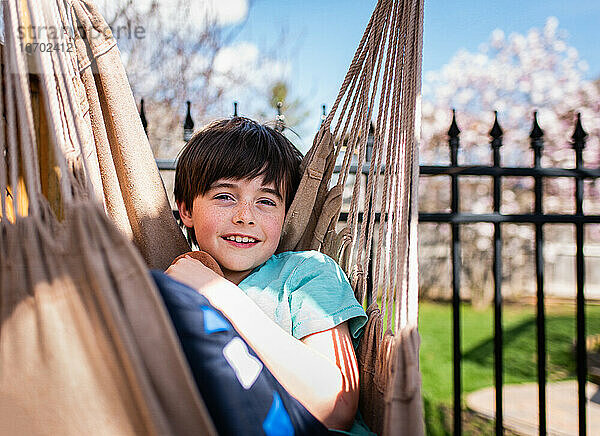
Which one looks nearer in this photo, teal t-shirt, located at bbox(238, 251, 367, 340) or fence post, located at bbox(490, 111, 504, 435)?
teal t-shirt, located at bbox(238, 251, 367, 340)

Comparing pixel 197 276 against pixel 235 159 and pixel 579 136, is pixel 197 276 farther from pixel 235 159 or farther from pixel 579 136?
pixel 579 136

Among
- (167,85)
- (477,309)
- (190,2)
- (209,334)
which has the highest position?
(190,2)

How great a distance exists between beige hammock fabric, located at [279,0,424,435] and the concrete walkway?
2.17 metres

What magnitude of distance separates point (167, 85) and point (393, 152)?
427 centimetres

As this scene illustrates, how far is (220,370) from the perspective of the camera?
0.80m

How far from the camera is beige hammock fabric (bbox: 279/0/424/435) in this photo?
34.9 inches

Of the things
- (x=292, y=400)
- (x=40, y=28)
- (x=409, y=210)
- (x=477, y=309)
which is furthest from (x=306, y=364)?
(x=477, y=309)

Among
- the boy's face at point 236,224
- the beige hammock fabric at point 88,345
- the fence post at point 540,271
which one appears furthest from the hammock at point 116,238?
the fence post at point 540,271

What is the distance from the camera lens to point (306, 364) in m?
0.99

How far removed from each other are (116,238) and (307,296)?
1.74 ft

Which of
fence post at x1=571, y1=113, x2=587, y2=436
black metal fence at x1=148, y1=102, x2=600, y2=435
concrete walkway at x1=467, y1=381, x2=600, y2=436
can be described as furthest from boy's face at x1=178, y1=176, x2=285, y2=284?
concrete walkway at x1=467, y1=381, x2=600, y2=436

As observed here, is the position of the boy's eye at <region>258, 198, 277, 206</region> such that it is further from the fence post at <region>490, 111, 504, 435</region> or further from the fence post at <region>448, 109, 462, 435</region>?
the fence post at <region>490, 111, 504, 435</region>

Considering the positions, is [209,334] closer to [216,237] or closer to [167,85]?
[216,237]

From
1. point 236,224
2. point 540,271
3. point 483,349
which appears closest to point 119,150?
point 236,224
